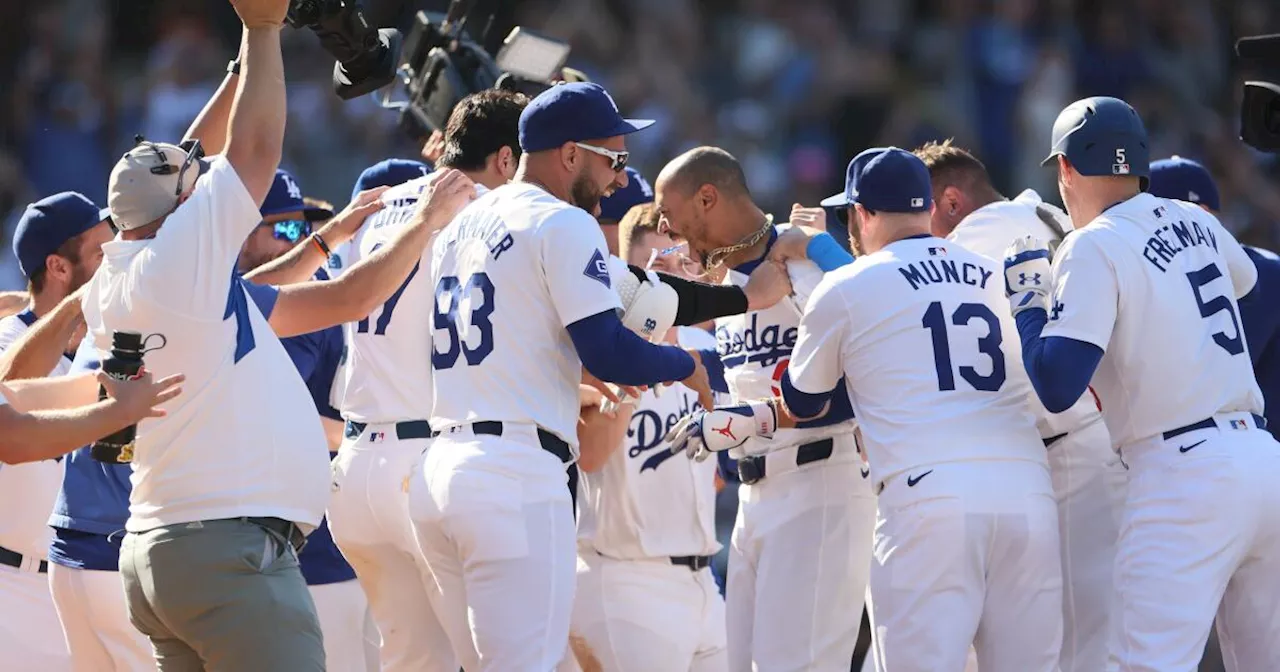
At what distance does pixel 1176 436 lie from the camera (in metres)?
5.33

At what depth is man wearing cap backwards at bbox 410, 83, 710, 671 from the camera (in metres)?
5.16

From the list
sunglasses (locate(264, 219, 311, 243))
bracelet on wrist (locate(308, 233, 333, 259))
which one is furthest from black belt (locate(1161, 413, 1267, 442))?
sunglasses (locate(264, 219, 311, 243))

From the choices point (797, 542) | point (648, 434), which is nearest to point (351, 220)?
point (648, 434)

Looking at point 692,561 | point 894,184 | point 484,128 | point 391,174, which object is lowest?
point 692,561

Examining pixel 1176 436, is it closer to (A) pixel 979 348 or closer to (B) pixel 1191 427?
(B) pixel 1191 427

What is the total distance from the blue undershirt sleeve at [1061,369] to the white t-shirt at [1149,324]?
0.03 m

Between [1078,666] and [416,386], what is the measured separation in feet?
8.67

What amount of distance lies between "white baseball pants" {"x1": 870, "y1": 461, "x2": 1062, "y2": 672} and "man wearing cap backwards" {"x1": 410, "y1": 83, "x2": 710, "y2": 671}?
92 cm

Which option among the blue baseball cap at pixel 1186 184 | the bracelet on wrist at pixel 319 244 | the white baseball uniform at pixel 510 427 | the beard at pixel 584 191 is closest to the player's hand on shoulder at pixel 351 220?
the bracelet on wrist at pixel 319 244

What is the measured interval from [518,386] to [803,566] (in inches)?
54.7

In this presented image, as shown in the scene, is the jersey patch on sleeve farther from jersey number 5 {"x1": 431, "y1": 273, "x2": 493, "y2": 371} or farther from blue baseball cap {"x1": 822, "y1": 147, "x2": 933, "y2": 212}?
blue baseball cap {"x1": 822, "y1": 147, "x2": 933, "y2": 212}

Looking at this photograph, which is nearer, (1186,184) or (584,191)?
(584,191)

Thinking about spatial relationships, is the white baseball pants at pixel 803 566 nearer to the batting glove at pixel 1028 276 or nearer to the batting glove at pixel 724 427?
the batting glove at pixel 724 427

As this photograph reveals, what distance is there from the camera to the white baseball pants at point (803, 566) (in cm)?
598
